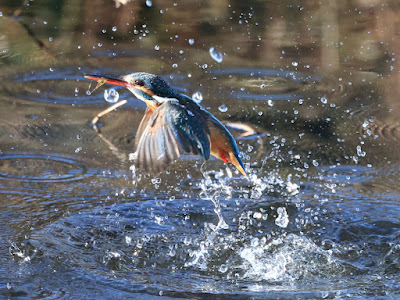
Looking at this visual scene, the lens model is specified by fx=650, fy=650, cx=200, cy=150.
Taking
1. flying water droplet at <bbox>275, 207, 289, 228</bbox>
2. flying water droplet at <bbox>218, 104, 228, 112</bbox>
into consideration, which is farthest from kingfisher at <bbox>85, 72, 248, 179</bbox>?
flying water droplet at <bbox>218, 104, 228, 112</bbox>

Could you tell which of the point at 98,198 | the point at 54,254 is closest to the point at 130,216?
the point at 98,198

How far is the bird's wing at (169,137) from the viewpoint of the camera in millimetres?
2234

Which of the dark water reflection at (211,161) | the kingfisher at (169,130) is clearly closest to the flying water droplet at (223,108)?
the dark water reflection at (211,161)

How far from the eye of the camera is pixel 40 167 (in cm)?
353

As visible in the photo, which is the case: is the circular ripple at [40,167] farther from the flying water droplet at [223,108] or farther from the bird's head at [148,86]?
the flying water droplet at [223,108]

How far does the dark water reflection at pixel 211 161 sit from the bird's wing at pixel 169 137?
1.46ft

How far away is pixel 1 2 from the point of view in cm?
534

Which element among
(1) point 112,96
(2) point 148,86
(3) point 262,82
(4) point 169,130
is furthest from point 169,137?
(3) point 262,82

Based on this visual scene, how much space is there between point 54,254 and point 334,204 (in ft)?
4.48

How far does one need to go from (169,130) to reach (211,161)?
4.44 ft

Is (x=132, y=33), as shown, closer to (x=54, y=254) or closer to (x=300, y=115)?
(x=300, y=115)

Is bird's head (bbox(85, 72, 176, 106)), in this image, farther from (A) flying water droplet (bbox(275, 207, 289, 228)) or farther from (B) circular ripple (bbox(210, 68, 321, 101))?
(B) circular ripple (bbox(210, 68, 321, 101))

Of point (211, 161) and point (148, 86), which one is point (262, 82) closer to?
point (211, 161)

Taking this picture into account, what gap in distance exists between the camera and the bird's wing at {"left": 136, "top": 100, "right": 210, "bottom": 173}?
223cm
